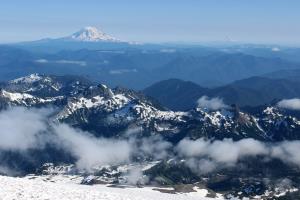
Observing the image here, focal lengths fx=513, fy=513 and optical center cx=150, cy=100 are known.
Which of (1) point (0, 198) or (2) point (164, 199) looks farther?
(2) point (164, 199)

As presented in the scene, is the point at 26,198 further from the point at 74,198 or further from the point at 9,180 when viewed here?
the point at 9,180

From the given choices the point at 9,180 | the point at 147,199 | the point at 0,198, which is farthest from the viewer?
the point at 9,180

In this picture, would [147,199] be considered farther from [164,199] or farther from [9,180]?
[9,180]

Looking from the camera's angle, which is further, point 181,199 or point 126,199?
point 181,199

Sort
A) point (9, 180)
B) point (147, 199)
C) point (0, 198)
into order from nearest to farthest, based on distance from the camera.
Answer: point (0, 198)
point (147, 199)
point (9, 180)

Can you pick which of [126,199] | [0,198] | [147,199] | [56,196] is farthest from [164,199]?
[0,198]

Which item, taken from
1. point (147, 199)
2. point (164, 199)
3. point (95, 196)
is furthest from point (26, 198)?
point (164, 199)

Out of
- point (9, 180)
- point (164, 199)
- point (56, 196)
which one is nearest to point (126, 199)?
point (56, 196)

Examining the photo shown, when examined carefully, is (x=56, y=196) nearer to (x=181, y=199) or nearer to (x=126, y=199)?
(x=126, y=199)
